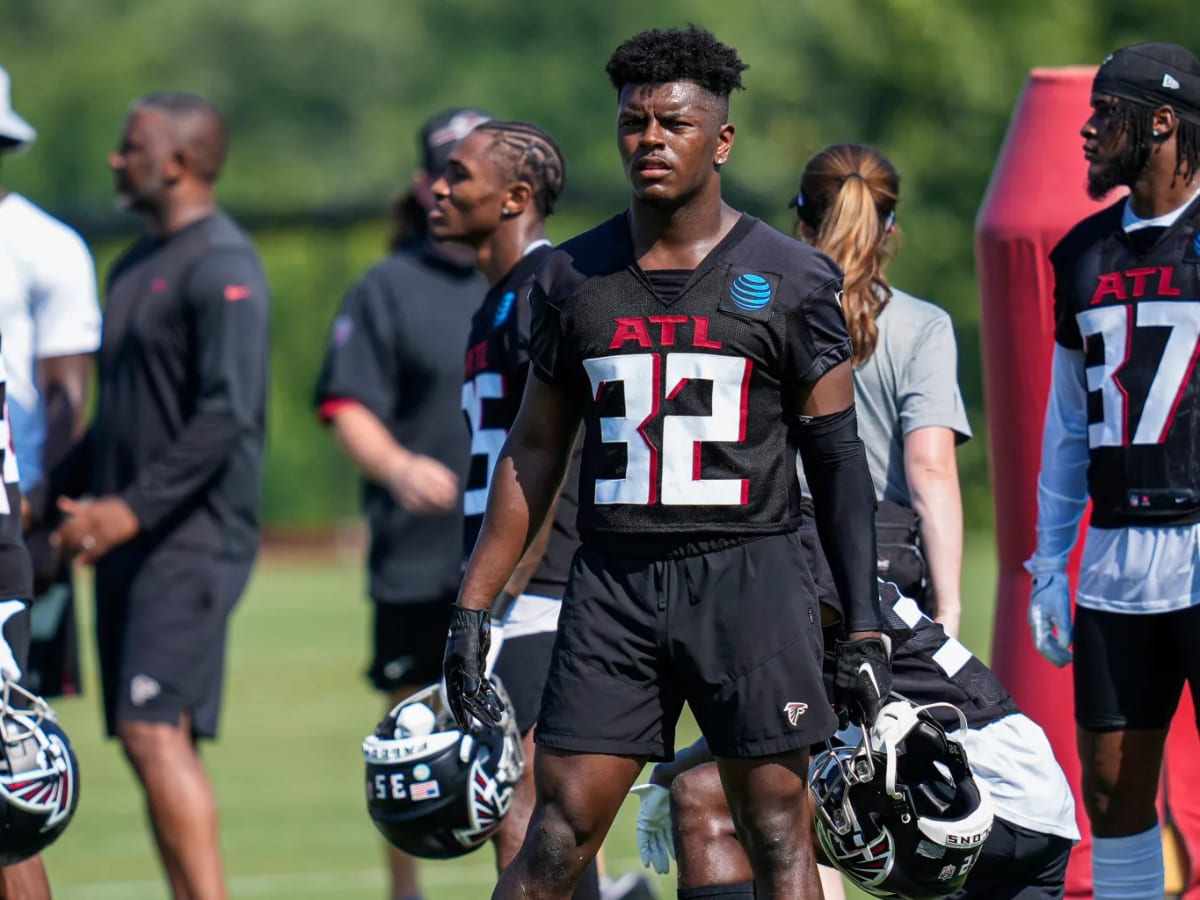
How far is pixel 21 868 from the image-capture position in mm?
5773

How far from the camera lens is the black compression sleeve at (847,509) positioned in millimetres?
4398

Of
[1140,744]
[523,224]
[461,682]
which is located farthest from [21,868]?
[1140,744]

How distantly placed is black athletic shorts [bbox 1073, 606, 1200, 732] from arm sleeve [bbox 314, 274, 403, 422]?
345 cm

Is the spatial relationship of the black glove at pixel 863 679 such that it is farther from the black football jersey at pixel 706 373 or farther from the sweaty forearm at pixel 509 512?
the sweaty forearm at pixel 509 512

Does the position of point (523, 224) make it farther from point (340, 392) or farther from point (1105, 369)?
point (340, 392)

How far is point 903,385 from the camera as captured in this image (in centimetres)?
538

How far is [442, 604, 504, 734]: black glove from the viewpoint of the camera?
15.0 ft

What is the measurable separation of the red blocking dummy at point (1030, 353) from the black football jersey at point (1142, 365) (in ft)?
3.82

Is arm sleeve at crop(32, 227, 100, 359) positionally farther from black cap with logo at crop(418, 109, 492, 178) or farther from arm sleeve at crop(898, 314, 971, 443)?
arm sleeve at crop(898, 314, 971, 443)

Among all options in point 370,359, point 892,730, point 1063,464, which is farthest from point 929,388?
point 370,359

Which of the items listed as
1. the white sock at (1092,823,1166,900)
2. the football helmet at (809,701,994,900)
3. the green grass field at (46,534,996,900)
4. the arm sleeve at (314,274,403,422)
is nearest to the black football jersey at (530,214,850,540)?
the football helmet at (809,701,994,900)

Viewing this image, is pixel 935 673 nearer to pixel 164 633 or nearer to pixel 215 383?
pixel 164 633

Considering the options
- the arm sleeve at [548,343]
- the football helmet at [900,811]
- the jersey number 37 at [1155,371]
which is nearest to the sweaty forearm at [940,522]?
the jersey number 37 at [1155,371]

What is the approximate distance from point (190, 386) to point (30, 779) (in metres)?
2.12
